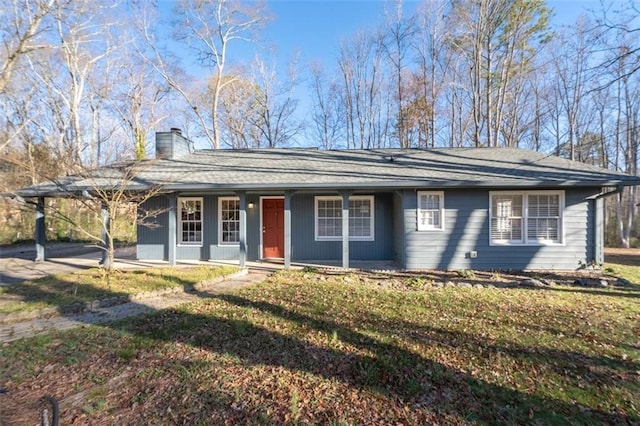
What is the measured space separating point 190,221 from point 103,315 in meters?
5.97

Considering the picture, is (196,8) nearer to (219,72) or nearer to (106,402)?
(219,72)

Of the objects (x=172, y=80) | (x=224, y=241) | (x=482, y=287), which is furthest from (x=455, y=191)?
(x=172, y=80)

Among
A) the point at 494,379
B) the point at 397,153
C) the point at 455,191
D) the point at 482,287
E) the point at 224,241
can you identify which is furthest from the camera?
the point at 397,153

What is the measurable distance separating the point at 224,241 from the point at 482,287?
26.3 ft

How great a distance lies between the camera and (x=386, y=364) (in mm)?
3408

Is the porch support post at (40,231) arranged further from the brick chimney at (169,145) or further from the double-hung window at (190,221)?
the double-hung window at (190,221)

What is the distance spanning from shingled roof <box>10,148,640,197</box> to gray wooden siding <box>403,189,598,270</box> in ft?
2.10

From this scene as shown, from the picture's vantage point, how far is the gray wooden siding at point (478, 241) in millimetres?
8914

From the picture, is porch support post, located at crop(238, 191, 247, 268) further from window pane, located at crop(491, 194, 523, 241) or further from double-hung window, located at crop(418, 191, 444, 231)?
window pane, located at crop(491, 194, 523, 241)

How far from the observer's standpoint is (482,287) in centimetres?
694

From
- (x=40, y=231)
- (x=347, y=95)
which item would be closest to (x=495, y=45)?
(x=347, y=95)

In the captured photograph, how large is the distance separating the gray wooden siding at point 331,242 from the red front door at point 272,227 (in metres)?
0.52

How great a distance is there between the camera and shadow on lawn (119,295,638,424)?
8.73 feet

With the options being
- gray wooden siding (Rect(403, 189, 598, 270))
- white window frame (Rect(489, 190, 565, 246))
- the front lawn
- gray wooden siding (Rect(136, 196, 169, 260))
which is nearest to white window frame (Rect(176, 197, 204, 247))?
gray wooden siding (Rect(136, 196, 169, 260))
